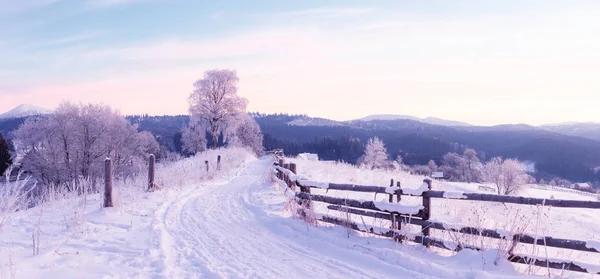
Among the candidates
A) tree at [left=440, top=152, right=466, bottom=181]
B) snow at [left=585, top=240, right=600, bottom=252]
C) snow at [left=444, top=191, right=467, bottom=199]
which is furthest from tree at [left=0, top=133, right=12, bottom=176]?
tree at [left=440, top=152, right=466, bottom=181]

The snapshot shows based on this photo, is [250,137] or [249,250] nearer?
[249,250]

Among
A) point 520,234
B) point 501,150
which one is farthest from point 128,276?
point 501,150

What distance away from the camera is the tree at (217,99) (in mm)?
45938

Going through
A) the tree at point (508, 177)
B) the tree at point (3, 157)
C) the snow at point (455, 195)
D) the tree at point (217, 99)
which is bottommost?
the tree at point (508, 177)

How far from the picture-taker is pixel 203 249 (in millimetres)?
6734

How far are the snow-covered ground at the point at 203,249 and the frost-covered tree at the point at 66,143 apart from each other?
27.5 metres

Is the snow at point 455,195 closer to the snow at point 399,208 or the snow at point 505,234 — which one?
the snow at point 399,208

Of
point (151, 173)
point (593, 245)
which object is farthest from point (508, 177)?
point (593, 245)

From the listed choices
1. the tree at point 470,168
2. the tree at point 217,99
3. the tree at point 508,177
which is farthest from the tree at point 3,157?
the tree at point 470,168

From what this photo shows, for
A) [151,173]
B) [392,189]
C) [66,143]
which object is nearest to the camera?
[392,189]

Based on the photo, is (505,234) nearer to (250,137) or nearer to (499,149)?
(250,137)

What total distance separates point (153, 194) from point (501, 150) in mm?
146811

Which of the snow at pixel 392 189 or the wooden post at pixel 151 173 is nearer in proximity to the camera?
the snow at pixel 392 189

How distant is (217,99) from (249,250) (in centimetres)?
4108
